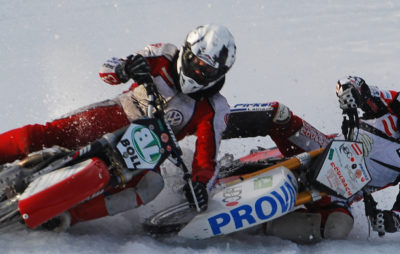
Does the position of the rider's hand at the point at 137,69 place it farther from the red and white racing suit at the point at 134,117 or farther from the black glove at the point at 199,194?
the black glove at the point at 199,194

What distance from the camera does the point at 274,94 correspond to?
8195 mm

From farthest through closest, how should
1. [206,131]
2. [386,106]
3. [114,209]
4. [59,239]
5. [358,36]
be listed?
[358,36]
[386,106]
[206,131]
[114,209]
[59,239]

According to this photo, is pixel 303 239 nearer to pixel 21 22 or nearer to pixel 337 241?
pixel 337 241

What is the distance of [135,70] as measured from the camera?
3918mm

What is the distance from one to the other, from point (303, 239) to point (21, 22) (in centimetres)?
779

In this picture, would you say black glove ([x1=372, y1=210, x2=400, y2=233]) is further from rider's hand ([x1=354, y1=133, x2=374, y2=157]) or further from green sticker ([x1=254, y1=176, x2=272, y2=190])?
green sticker ([x1=254, y1=176, x2=272, y2=190])

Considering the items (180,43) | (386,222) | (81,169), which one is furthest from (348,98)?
(180,43)

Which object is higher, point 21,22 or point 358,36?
point 21,22

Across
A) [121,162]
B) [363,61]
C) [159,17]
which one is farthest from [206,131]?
[159,17]

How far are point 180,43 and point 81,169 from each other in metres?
6.94

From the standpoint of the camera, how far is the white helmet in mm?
4012

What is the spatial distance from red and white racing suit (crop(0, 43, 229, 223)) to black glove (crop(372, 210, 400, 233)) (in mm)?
1464

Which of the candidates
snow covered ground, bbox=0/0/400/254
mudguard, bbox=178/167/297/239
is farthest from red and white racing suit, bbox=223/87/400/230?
mudguard, bbox=178/167/297/239

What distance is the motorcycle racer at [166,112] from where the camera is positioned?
12.6 feet
